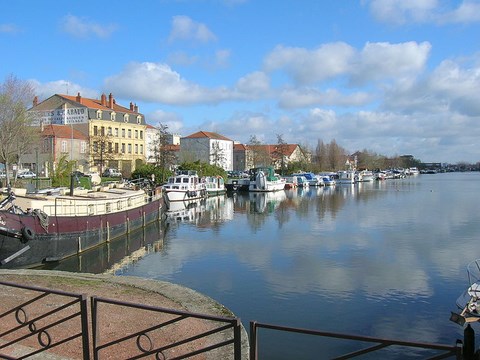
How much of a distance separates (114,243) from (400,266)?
15814 millimetres

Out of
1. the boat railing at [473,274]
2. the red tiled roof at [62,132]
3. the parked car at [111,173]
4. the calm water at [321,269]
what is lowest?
the calm water at [321,269]

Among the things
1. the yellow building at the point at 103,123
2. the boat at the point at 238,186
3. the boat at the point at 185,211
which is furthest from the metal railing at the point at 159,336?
the boat at the point at 238,186

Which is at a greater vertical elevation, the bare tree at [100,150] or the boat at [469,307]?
the bare tree at [100,150]

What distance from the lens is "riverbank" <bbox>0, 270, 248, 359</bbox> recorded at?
9.42 m

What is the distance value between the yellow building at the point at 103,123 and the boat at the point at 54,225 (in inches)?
1522

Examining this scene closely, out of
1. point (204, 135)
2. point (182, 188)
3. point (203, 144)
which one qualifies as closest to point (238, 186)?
point (182, 188)

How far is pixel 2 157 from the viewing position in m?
43.8

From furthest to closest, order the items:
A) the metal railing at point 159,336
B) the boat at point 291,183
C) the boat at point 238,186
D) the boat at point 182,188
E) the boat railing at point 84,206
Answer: the boat at point 291,183
the boat at point 238,186
the boat at point 182,188
the boat railing at point 84,206
the metal railing at point 159,336

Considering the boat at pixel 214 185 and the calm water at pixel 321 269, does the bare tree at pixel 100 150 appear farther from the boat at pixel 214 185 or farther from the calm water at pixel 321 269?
the calm water at pixel 321 269

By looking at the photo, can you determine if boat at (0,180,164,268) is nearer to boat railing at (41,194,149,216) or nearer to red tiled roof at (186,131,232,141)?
boat railing at (41,194,149,216)

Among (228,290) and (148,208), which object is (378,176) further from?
(228,290)

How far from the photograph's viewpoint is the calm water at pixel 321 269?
13.6 metres

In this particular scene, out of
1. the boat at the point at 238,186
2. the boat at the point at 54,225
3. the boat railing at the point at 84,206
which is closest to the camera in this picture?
the boat at the point at 54,225

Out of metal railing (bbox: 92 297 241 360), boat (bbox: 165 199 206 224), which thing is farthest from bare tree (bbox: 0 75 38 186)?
metal railing (bbox: 92 297 241 360)
